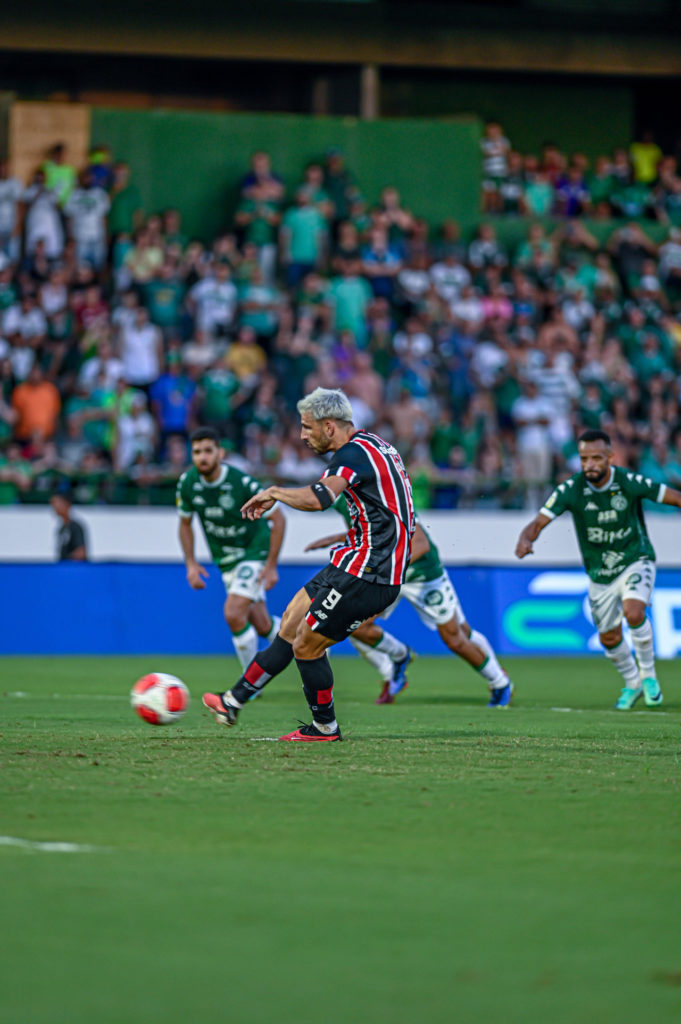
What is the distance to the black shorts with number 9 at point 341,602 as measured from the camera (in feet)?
31.4

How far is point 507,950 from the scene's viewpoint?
4742 millimetres

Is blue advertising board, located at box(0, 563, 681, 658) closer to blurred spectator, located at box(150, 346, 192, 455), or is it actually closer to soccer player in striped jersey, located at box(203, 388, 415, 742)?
blurred spectator, located at box(150, 346, 192, 455)

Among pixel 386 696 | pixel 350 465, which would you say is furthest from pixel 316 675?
pixel 386 696

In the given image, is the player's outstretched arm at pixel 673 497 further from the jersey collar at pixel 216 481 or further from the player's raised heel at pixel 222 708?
the player's raised heel at pixel 222 708

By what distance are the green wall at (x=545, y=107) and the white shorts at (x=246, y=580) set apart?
782 inches

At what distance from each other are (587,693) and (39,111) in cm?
1446

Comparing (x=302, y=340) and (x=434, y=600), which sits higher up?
(x=302, y=340)

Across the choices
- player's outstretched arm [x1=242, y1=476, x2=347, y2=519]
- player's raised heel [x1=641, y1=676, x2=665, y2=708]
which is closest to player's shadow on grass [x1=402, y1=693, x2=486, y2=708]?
player's raised heel [x1=641, y1=676, x2=665, y2=708]

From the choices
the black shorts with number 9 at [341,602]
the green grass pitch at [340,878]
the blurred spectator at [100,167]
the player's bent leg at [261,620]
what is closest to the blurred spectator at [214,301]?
the blurred spectator at [100,167]

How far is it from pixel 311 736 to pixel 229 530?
4629mm

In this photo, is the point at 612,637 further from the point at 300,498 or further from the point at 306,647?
the point at 300,498

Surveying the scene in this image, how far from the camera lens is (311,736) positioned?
32.6 feet

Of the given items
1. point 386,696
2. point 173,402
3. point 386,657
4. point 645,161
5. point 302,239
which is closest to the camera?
point 386,696

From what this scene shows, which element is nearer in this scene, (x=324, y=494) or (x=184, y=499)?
(x=324, y=494)
